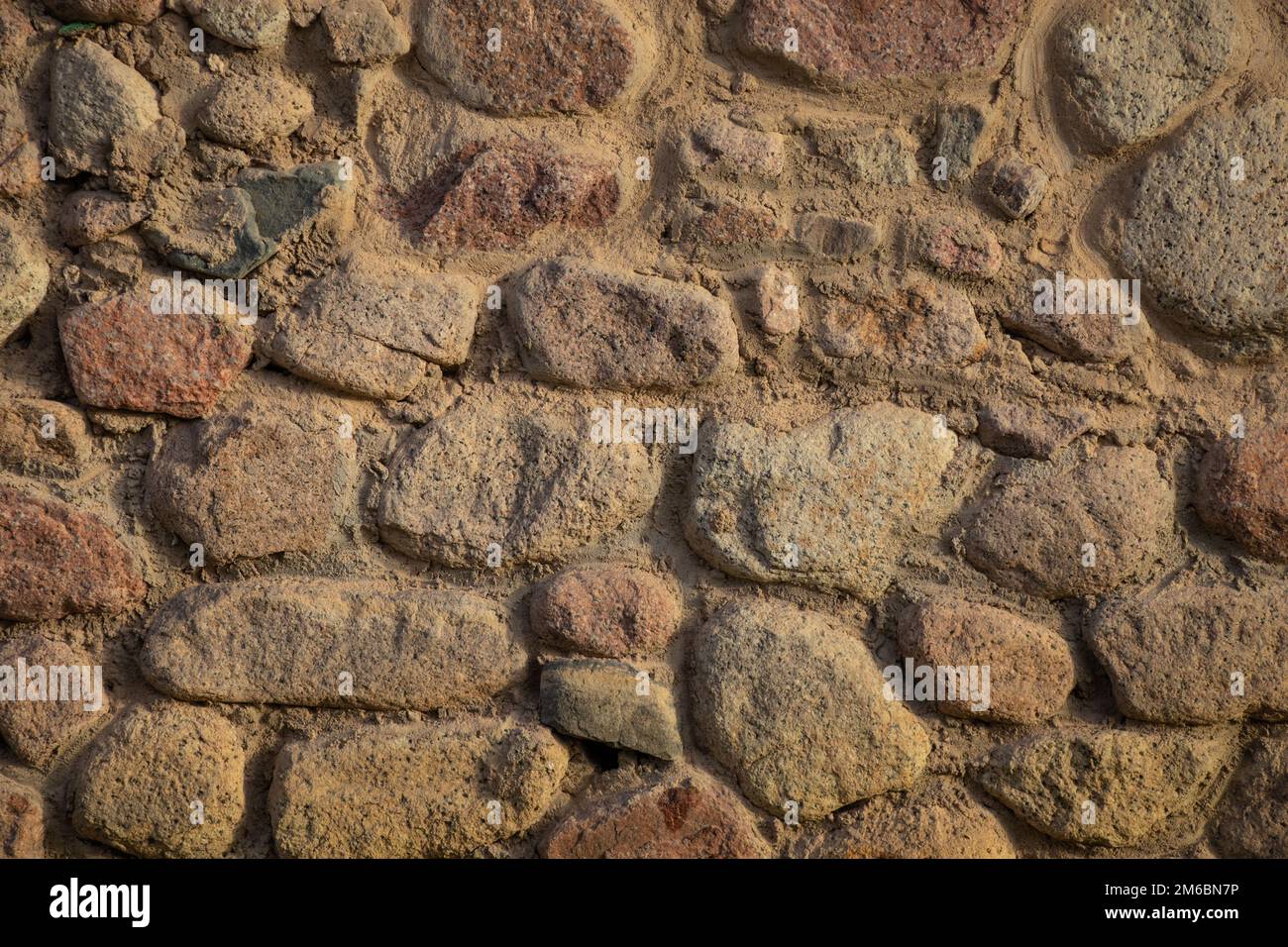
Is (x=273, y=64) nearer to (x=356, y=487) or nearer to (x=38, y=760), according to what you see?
(x=356, y=487)

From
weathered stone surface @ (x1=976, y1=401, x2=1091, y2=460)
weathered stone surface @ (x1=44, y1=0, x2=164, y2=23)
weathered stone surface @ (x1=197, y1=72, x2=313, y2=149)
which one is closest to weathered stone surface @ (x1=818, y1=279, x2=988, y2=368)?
weathered stone surface @ (x1=976, y1=401, x2=1091, y2=460)

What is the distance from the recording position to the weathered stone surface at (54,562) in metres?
1.93

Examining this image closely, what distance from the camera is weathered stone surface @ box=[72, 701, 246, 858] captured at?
1927 millimetres

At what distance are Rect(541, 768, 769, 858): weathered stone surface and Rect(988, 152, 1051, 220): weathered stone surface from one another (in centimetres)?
113

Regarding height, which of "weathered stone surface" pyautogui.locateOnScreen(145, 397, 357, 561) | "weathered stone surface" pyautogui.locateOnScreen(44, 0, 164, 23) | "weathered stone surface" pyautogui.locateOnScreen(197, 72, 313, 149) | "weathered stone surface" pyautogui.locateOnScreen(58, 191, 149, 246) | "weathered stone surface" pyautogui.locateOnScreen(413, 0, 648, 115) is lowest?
"weathered stone surface" pyautogui.locateOnScreen(145, 397, 357, 561)

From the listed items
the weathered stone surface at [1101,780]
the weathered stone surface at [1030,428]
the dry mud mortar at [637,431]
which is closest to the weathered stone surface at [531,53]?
the dry mud mortar at [637,431]

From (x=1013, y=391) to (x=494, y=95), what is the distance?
104cm

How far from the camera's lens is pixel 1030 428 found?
198 cm

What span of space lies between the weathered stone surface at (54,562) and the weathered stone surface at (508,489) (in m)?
0.46

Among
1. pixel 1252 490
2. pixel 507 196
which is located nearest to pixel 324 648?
pixel 507 196

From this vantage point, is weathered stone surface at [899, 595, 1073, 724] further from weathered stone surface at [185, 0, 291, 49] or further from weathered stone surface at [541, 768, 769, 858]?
weathered stone surface at [185, 0, 291, 49]

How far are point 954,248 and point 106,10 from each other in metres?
1.49

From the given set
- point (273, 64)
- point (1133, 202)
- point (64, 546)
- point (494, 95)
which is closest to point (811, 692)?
point (1133, 202)

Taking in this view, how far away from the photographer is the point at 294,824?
1.93m
